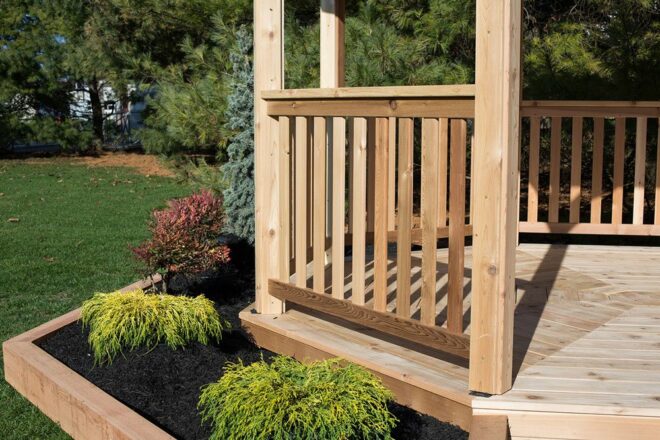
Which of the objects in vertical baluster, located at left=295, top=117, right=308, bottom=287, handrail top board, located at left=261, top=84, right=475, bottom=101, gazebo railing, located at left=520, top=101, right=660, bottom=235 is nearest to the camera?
handrail top board, located at left=261, top=84, right=475, bottom=101

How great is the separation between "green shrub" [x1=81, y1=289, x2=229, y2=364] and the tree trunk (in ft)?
46.3

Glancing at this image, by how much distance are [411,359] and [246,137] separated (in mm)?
2492

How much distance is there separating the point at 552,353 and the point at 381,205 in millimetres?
952

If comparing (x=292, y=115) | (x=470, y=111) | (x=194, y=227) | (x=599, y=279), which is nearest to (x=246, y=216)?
(x=194, y=227)

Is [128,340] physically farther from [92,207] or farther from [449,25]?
[92,207]

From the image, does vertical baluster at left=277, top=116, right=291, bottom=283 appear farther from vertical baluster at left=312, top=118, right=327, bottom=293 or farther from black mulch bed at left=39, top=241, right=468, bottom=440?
black mulch bed at left=39, top=241, right=468, bottom=440

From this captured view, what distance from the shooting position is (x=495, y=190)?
2793 millimetres

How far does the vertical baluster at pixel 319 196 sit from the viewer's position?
146 inches

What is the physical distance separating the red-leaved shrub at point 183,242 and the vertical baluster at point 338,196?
0.95 metres

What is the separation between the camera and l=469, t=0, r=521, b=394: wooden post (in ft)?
8.95

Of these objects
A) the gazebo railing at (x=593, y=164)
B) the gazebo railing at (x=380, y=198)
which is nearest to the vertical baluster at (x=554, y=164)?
the gazebo railing at (x=593, y=164)

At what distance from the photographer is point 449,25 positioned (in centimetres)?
743

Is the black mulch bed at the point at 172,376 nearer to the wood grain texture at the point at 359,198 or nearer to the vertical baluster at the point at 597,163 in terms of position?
the wood grain texture at the point at 359,198

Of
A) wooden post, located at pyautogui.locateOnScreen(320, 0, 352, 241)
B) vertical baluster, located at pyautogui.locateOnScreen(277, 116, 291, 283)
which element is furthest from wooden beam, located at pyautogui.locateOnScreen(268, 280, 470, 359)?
wooden post, located at pyautogui.locateOnScreen(320, 0, 352, 241)
